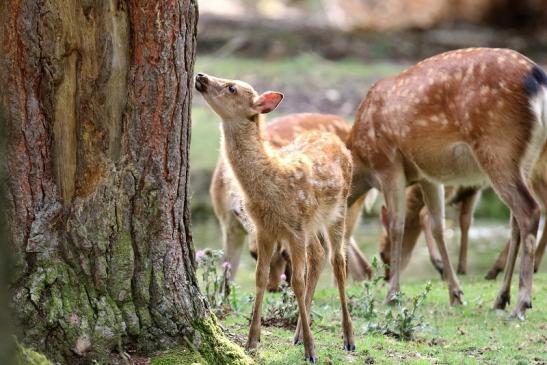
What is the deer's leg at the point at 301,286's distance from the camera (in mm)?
5988

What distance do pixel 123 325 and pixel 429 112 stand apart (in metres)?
4.08

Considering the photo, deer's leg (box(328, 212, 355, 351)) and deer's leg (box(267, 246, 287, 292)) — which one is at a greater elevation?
deer's leg (box(328, 212, 355, 351))

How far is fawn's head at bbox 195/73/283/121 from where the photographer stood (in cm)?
642

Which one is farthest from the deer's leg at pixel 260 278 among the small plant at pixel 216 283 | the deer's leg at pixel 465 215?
the deer's leg at pixel 465 215

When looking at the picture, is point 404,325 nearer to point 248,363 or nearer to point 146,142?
point 248,363

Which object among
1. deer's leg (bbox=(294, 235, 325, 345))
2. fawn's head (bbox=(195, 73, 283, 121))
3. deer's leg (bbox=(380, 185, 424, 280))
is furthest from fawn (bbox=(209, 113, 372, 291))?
fawn's head (bbox=(195, 73, 283, 121))

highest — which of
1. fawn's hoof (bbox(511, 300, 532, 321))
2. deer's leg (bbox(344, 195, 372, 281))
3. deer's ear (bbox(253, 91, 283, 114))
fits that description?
deer's ear (bbox(253, 91, 283, 114))

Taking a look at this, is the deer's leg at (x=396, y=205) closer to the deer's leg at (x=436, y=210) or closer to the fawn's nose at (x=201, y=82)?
the deer's leg at (x=436, y=210)

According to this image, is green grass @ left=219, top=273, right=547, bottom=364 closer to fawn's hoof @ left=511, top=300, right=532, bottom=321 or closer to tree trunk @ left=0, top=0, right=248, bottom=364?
fawn's hoof @ left=511, top=300, right=532, bottom=321

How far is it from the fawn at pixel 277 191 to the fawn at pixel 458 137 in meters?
1.74

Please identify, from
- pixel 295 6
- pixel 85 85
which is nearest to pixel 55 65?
pixel 85 85

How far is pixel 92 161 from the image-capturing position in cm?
518

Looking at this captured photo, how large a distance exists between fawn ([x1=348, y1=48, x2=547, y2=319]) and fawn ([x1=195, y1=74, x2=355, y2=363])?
5.71 ft

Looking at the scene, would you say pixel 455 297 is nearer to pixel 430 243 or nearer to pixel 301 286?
pixel 430 243
